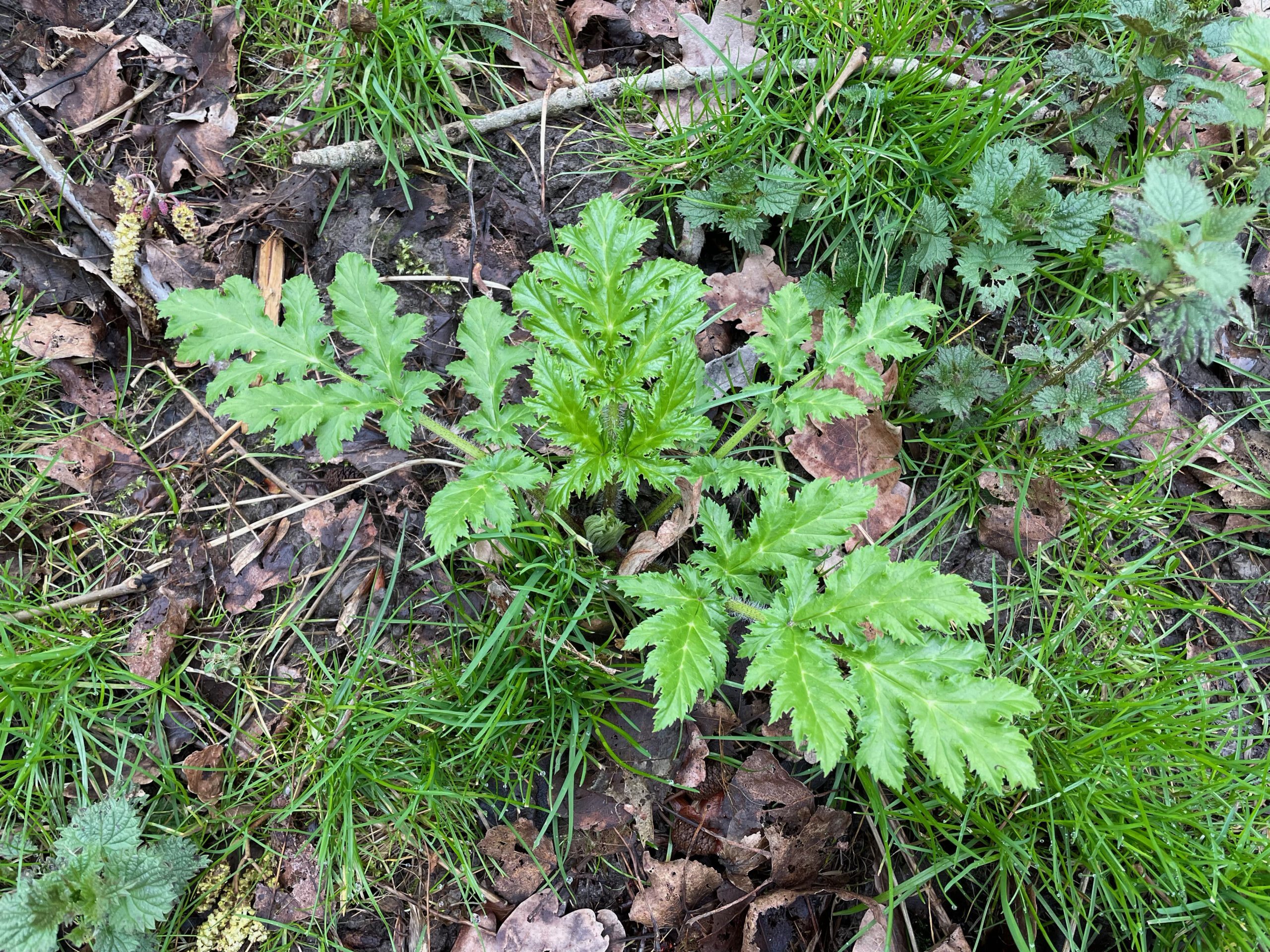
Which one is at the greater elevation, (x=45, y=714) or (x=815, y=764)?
(x=45, y=714)

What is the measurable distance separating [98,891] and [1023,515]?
12.0 ft

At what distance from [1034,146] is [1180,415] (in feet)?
4.39

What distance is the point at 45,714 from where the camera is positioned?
292 cm

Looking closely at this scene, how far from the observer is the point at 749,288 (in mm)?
3375

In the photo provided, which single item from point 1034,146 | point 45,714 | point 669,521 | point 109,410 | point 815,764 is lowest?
point 815,764

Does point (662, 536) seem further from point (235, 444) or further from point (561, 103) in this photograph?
point (561, 103)

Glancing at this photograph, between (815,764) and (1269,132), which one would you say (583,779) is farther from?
(1269,132)

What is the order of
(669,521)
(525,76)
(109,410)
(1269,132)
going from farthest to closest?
1. (525,76)
2. (109,410)
3. (669,521)
4. (1269,132)

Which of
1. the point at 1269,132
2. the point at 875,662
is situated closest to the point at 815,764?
the point at 875,662

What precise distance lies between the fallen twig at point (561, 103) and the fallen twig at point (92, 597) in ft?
6.17

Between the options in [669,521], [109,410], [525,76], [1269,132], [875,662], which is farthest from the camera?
[525,76]

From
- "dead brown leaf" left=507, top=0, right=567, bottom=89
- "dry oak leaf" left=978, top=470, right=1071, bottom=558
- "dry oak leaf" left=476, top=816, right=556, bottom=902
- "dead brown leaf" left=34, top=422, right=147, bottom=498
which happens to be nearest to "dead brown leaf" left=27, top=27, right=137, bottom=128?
"dead brown leaf" left=34, top=422, right=147, bottom=498

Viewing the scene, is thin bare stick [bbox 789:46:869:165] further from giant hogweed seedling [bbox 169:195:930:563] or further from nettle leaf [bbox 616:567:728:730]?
nettle leaf [bbox 616:567:728:730]

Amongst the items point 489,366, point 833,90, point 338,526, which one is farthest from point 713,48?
point 338,526
